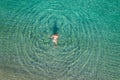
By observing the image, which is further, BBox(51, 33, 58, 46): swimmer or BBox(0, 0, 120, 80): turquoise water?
BBox(51, 33, 58, 46): swimmer

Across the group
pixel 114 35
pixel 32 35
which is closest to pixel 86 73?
pixel 114 35

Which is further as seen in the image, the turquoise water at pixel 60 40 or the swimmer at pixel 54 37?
the swimmer at pixel 54 37

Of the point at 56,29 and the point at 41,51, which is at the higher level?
the point at 56,29

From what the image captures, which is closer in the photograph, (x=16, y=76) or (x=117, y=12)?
(x=16, y=76)

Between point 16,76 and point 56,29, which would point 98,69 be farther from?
point 16,76
